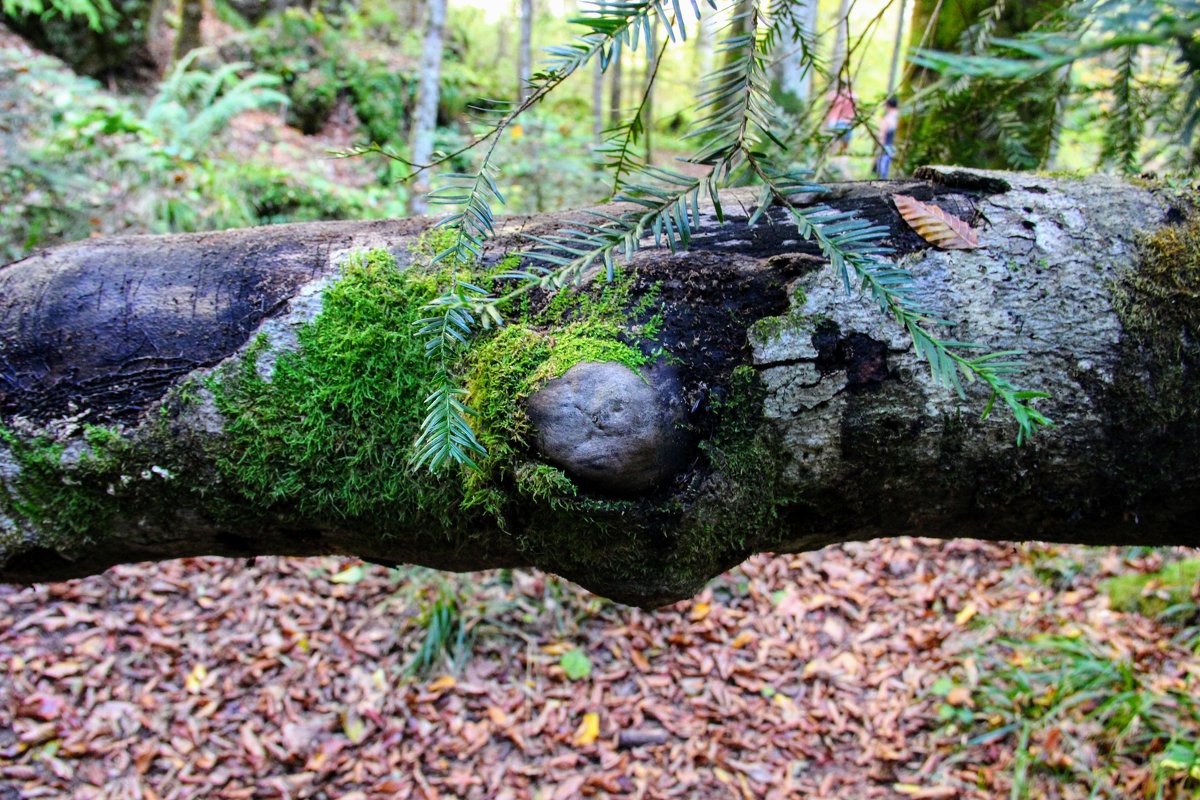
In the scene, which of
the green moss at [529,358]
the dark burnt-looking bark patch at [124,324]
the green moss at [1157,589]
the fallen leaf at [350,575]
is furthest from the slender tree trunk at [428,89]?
the green moss at [1157,589]

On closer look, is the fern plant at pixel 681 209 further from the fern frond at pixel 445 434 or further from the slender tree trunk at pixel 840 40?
the slender tree trunk at pixel 840 40

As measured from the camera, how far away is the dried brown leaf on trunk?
129 centimetres

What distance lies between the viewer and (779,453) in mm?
1258

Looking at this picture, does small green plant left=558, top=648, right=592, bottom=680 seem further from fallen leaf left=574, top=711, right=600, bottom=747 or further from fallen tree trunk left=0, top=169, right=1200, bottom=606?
fallen tree trunk left=0, top=169, right=1200, bottom=606

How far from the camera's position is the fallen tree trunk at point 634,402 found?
122 cm

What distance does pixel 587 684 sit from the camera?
162 inches

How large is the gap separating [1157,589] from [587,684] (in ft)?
11.0

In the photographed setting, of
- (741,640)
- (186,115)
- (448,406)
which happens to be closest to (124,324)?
(448,406)

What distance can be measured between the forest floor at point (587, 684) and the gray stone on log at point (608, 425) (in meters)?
2.90

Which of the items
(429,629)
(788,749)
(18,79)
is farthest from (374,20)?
(788,749)

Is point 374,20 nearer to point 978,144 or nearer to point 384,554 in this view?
point 978,144

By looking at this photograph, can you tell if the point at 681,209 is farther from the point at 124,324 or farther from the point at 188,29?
the point at 188,29

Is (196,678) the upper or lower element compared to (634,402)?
lower

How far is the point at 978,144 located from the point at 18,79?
23.8 feet
